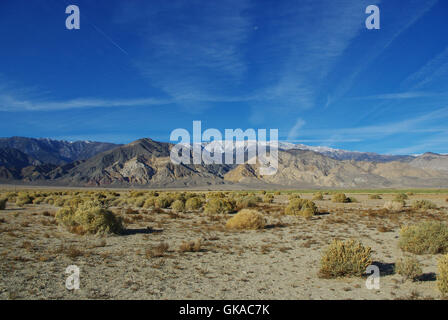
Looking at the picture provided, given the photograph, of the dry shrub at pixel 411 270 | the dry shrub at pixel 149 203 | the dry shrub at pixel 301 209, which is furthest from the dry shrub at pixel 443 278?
the dry shrub at pixel 149 203

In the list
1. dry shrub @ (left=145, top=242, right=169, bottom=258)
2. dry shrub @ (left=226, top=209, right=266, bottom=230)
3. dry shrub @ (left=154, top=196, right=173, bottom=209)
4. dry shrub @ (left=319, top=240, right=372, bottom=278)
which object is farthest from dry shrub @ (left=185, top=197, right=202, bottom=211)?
dry shrub @ (left=319, top=240, right=372, bottom=278)

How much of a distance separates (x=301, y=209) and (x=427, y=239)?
572 inches

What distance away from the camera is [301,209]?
83.6ft

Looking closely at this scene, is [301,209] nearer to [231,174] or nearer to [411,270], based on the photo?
[411,270]

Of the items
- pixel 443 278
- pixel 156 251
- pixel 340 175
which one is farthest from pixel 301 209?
pixel 340 175

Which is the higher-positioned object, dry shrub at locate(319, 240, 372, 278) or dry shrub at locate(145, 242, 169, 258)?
dry shrub at locate(319, 240, 372, 278)

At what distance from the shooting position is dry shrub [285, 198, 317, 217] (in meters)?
23.6

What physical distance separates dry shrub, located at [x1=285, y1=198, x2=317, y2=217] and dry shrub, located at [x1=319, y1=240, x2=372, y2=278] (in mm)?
15009

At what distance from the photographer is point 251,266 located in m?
9.56

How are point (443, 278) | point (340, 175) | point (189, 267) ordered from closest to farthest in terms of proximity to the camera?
point (443, 278), point (189, 267), point (340, 175)

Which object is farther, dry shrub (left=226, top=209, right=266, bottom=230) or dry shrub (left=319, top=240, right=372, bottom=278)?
dry shrub (left=226, top=209, right=266, bottom=230)

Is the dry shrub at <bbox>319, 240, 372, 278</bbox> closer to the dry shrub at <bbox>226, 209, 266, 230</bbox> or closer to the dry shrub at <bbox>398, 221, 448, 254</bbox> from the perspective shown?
the dry shrub at <bbox>398, 221, 448, 254</bbox>

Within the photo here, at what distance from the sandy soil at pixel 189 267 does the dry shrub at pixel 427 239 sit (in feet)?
2.09
